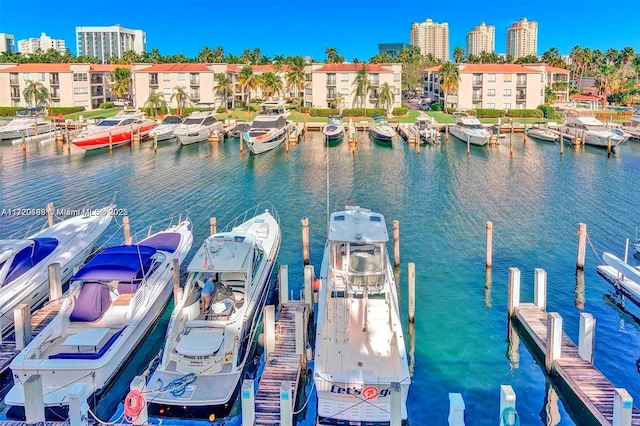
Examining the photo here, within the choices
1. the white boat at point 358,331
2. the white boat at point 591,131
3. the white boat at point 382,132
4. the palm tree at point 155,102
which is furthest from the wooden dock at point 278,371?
the palm tree at point 155,102

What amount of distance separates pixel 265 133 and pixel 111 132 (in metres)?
16.0

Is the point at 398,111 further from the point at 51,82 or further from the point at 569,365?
the point at 569,365

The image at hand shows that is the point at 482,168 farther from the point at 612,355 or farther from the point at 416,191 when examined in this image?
the point at 612,355

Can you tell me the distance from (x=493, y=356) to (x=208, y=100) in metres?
77.5

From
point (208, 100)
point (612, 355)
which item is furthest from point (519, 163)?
point (208, 100)

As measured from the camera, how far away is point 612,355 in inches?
747

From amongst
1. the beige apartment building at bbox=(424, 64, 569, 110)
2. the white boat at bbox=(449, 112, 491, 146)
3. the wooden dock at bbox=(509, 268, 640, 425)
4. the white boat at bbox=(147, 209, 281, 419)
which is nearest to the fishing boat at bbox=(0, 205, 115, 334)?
the white boat at bbox=(147, 209, 281, 419)

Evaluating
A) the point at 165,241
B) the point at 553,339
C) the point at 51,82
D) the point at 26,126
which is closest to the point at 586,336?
the point at 553,339

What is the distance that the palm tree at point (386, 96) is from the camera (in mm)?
84562

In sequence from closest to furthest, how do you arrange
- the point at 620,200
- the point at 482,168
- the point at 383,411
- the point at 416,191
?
the point at 383,411 < the point at 620,200 < the point at 416,191 < the point at 482,168

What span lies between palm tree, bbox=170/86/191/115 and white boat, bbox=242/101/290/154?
22.1 m

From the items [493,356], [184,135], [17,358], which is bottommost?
[493,356]

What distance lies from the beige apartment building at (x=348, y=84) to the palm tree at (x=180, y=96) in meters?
18.1

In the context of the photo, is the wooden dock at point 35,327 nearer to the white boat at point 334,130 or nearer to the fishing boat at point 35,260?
the fishing boat at point 35,260
